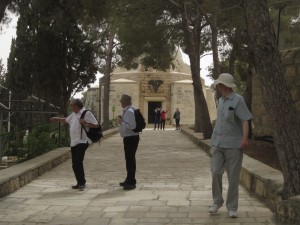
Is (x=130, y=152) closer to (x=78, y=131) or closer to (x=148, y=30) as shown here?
(x=78, y=131)

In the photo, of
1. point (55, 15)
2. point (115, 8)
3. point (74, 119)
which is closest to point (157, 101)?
point (115, 8)

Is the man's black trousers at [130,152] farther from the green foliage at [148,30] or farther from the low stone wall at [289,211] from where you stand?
the green foliage at [148,30]

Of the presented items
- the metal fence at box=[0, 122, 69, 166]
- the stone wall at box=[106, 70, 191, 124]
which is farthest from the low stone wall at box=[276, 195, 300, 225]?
the stone wall at box=[106, 70, 191, 124]

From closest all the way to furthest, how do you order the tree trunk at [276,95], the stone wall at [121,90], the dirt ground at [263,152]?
the tree trunk at [276,95] → the dirt ground at [263,152] → the stone wall at [121,90]

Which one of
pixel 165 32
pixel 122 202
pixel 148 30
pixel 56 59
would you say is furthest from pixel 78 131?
pixel 165 32

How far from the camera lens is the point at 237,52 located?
722 inches

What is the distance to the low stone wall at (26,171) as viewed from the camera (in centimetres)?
688

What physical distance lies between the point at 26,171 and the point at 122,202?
7.45ft

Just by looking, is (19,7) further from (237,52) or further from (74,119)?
(237,52)

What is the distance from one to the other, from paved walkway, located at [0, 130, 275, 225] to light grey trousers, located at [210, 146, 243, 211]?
0.21 m

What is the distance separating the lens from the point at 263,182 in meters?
6.21

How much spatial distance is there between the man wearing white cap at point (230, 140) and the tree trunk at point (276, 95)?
0.32m

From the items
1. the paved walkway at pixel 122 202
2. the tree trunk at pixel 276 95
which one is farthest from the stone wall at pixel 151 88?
the tree trunk at pixel 276 95

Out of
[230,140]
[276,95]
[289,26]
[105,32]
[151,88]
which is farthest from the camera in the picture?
[151,88]
